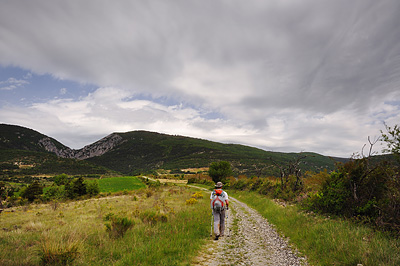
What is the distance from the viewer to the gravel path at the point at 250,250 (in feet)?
20.4

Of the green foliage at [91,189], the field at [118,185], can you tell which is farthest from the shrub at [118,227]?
the field at [118,185]

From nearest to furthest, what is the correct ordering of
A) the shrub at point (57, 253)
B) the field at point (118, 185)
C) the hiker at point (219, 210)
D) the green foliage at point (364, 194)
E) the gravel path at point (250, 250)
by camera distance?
the shrub at point (57, 253) < the gravel path at point (250, 250) < the green foliage at point (364, 194) < the hiker at point (219, 210) < the field at point (118, 185)

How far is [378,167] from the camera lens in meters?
8.72

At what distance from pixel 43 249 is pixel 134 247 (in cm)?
264

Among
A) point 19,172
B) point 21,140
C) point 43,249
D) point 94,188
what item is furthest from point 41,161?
point 43,249

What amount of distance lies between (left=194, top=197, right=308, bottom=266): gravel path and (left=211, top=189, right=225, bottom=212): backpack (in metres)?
1.32

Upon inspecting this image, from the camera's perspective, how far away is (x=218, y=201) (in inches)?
370

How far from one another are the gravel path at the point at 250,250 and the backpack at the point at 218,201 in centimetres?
132

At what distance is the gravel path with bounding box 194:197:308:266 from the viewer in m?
6.21

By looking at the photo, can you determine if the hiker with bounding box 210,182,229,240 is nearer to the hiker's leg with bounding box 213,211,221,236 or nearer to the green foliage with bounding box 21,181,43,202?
the hiker's leg with bounding box 213,211,221,236

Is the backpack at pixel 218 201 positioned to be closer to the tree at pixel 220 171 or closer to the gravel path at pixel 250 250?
the gravel path at pixel 250 250

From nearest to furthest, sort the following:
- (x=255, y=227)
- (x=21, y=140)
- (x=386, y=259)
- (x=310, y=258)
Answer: (x=386, y=259), (x=310, y=258), (x=255, y=227), (x=21, y=140)

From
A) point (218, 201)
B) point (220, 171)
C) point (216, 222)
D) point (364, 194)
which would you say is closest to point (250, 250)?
point (216, 222)

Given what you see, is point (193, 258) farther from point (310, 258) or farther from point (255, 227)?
point (255, 227)
